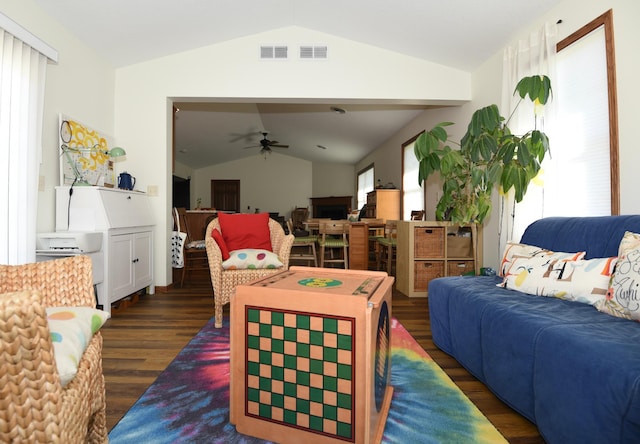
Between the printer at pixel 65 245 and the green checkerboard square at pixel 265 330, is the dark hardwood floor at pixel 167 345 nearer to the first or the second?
the printer at pixel 65 245

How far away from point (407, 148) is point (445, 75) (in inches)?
84.6

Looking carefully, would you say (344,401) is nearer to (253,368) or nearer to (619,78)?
(253,368)

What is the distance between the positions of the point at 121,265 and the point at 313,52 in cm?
305

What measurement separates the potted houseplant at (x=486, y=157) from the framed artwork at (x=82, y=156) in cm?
312

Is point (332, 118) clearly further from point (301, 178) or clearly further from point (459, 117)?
point (301, 178)

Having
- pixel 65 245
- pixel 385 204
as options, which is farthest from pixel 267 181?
pixel 65 245

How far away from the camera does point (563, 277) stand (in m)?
1.74

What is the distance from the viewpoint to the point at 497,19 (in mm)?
3064

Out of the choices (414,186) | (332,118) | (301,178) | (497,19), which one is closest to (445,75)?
(497,19)

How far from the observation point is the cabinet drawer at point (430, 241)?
371 centimetres

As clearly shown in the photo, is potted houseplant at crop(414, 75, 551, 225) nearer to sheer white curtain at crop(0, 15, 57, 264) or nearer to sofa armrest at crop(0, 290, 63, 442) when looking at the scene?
sofa armrest at crop(0, 290, 63, 442)

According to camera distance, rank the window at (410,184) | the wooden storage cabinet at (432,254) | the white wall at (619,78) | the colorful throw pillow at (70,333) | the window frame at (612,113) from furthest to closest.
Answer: the window at (410,184)
the wooden storage cabinet at (432,254)
the window frame at (612,113)
the white wall at (619,78)
the colorful throw pillow at (70,333)

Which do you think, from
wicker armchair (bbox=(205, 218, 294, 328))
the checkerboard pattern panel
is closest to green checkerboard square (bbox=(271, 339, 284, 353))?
the checkerboard pattern panel

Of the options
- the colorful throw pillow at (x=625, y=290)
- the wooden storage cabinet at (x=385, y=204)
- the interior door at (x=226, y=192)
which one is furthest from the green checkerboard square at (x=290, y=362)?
the interior door at (x=226, y=192)
